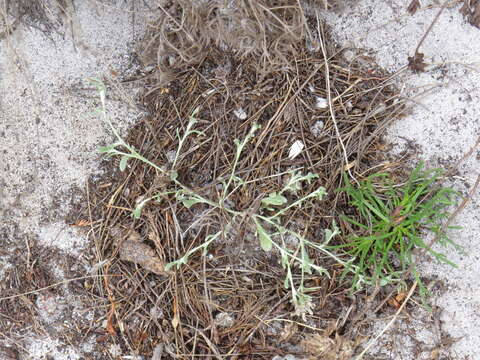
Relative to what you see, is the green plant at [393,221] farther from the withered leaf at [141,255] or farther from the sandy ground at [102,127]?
the withered leaf at [141,255]

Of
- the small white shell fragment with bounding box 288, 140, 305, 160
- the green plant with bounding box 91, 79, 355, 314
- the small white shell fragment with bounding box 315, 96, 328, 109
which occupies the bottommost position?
the green plant with bounding box 91, 79, 355, 314

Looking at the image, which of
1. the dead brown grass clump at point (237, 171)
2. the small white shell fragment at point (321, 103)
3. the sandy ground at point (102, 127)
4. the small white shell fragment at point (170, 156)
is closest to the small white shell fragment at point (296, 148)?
the dead brown grass clump at point (237, 171)

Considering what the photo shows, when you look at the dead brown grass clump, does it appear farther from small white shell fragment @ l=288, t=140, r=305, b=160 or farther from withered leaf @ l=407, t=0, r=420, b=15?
withered leaf @ l=407, t=0, r=420, b=15

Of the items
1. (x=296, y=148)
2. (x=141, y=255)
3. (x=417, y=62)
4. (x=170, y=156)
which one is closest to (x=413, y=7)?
(x=417, y=62)

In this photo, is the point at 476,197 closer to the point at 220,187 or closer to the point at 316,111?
the point at 316,111

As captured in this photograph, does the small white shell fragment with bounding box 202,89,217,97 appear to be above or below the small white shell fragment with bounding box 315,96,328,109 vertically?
below

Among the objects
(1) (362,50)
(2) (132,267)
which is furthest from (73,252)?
(1) (362,50)

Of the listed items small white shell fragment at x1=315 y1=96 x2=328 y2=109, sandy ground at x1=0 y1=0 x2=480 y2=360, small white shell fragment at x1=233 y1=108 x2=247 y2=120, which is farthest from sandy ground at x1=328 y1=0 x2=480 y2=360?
small white shell fragment at x1=233 y1=108 x2=247 y2=120
